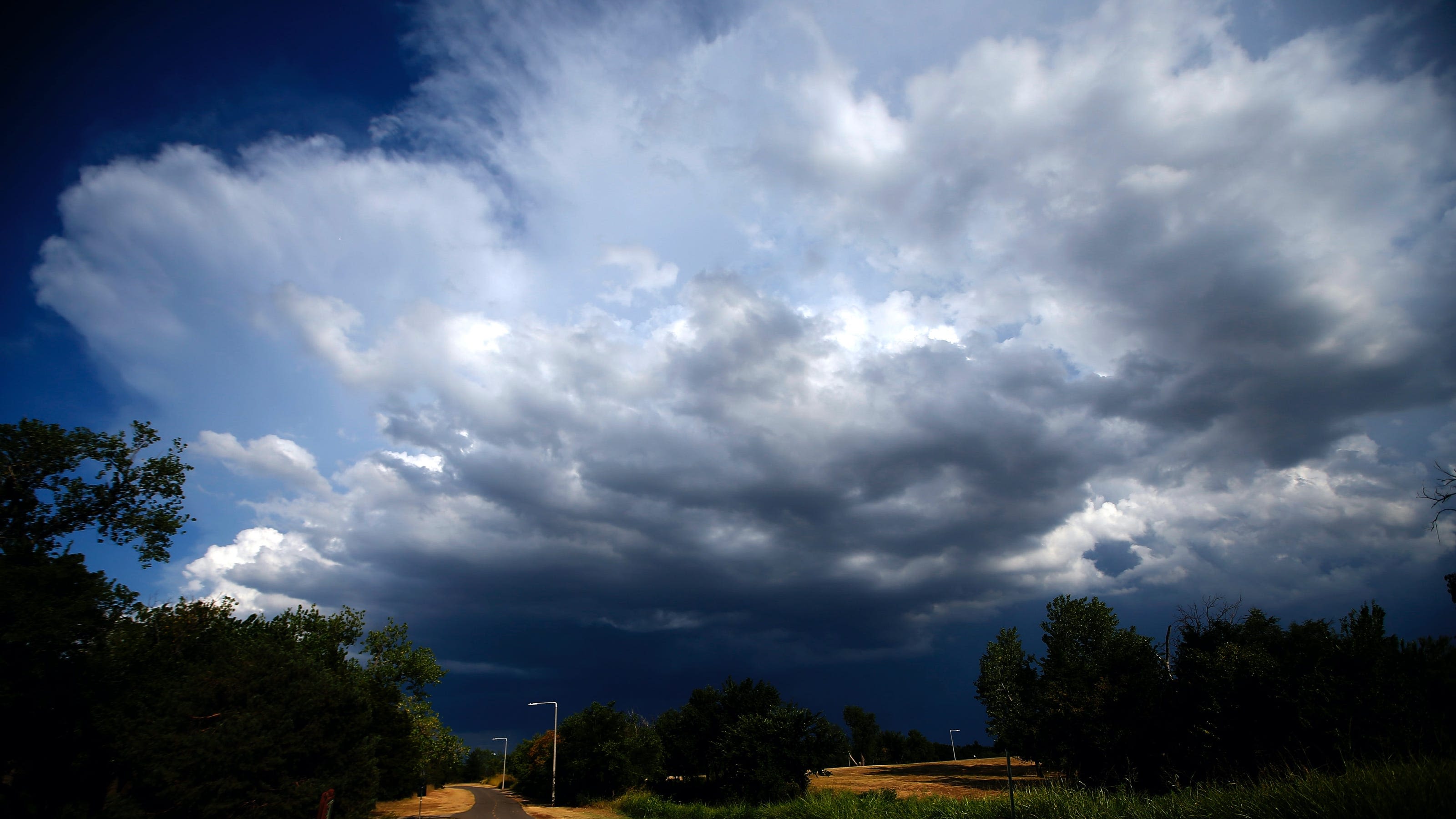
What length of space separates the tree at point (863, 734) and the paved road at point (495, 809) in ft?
245

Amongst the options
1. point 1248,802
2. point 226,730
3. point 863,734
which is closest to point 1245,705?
point 1248,802

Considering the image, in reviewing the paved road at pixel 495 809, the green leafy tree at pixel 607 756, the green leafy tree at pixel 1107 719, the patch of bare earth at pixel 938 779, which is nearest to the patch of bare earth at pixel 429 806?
the paved road at pixel 495 809

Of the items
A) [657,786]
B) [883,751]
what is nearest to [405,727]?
[657,786]

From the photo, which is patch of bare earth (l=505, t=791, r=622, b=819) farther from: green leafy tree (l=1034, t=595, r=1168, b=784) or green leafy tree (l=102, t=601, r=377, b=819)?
green leafy tree (l=1034, t=595, r=1168, b=784)

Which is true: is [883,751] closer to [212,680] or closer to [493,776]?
[493,776]

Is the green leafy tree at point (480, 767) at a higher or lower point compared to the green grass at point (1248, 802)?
lower

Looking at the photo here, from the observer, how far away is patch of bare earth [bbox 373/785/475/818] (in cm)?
4881

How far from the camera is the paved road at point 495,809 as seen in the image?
4519cm

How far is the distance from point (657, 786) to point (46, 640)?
4073 cm

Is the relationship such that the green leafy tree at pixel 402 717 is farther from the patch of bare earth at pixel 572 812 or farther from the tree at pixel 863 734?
the tree at pixel 863 734

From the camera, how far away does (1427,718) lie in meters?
20.3

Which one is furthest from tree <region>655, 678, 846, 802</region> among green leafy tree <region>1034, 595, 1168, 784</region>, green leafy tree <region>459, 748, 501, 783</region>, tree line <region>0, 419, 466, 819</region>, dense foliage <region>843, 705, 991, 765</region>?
green leafy tree <region>459, 748, 501, 783</region>

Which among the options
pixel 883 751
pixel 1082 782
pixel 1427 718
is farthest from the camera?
pixel 883 751

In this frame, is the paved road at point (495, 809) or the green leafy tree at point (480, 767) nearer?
the paved road at point (495, 809)
